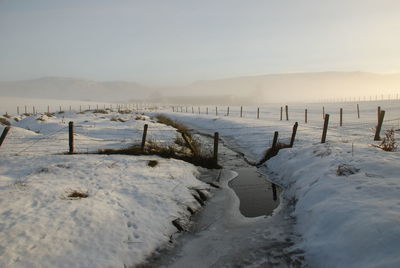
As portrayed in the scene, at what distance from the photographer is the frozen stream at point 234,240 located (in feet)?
22.8

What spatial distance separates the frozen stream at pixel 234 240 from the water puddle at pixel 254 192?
37 millimetres

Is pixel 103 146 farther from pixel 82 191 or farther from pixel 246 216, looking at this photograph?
pixel 246 216

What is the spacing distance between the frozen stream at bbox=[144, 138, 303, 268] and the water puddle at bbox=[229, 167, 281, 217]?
37mm

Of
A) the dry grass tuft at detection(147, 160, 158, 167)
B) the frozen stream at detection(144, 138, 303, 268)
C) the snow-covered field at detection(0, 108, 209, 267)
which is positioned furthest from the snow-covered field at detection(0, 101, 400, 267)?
the frozen stream at detection(144, 138, 303, 268)

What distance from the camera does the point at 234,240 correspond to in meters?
7.99

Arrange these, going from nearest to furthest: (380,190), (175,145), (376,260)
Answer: (376,260), (380,190), (175,145)

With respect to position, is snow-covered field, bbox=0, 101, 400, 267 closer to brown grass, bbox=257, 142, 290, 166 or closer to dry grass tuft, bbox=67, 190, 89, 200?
dry grass tuft, bbox=67, 190, 89, 200

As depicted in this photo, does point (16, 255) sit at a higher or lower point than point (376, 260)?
lower

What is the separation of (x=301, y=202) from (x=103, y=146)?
39.2 ft

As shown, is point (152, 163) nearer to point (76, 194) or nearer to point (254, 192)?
point (76, 194)

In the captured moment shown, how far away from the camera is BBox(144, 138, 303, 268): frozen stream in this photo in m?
6.95

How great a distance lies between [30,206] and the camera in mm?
8352

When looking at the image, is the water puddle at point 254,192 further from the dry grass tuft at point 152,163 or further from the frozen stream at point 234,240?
the dry grass tuft at point 152,163

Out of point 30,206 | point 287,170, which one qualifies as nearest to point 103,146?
point 30,206
